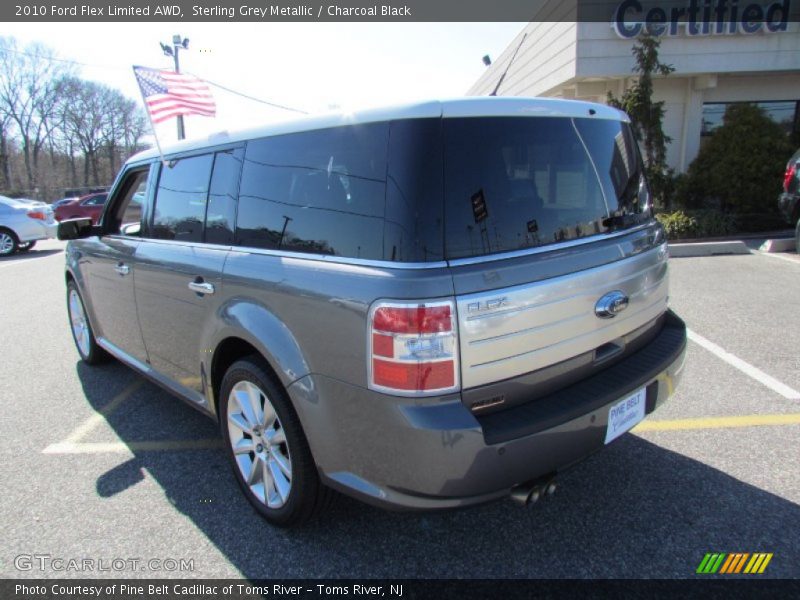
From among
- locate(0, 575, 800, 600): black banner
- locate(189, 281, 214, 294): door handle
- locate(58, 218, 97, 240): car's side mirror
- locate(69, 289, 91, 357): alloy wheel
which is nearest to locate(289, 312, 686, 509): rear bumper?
locate(0, 575, 800, 600): black banner

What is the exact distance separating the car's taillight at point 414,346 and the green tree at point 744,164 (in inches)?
438

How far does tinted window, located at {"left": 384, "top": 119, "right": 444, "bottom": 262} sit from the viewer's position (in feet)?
6.19

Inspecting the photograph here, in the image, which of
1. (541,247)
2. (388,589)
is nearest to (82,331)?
(388,589)

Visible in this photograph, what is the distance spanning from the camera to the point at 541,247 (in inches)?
85.7

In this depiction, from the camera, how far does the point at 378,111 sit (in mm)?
2043

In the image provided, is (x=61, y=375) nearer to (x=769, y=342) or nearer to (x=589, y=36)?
(x=769, y=342)

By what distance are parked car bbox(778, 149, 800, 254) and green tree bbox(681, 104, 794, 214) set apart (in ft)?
6.73

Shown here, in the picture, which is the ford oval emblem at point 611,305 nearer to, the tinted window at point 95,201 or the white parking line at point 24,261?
the white parking line at point 24,261

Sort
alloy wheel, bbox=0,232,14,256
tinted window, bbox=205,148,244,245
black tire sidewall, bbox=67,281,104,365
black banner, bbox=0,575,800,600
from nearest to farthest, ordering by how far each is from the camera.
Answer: black banner, bbox=0,575,800,600 < tinted window, bbox=205,148,244,245 < black tire sidewall, bbox=67,281,104,365 < alloy wheel, bbox=0,232,14,256

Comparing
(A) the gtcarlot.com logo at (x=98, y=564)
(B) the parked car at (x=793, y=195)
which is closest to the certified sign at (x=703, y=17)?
(B) the parked car at (x=793, y=195)

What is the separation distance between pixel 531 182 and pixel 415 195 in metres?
0.57

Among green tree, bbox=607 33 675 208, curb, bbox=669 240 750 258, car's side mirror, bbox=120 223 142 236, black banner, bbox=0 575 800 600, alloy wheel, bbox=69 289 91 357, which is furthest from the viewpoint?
green tree, bbox=607 33 675 208

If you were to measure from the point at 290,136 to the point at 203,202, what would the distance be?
0.83 metres

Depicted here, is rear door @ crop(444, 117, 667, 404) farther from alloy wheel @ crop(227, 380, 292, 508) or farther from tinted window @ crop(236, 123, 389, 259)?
alloy wheel @ crop(227, 380, 292, 508)
